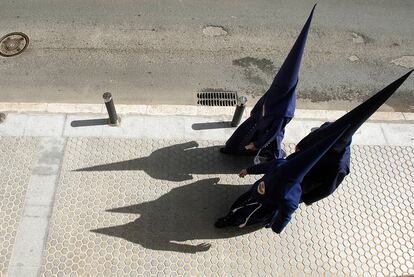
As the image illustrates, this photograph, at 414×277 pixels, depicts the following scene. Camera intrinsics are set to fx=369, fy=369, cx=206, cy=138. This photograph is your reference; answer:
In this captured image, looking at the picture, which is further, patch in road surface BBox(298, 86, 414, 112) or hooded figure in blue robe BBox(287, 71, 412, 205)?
patch in road surface BBox(298, 86, 414, 112)

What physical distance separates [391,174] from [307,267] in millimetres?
2414

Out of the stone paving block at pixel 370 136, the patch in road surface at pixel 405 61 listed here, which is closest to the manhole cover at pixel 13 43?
the stone paving block at pixel 370 136

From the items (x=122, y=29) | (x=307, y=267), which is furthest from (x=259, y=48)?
(x=307, y=267)

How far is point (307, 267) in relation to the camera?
17.8 feet

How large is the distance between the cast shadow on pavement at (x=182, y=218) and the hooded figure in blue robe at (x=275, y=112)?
83 centimetres

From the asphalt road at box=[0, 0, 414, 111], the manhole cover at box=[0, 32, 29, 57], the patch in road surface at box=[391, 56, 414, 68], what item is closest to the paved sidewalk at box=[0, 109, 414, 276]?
the asphalt road at box=[0, 0, 414, 111]

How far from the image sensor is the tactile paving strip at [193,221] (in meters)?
5.33

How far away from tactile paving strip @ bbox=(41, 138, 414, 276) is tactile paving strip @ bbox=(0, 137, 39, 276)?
1.82ft

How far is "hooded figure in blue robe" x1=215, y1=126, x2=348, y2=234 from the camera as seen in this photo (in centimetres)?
398

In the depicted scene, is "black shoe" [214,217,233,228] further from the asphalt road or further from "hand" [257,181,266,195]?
the asphalt road

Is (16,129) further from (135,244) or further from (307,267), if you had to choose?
A: (307,267)

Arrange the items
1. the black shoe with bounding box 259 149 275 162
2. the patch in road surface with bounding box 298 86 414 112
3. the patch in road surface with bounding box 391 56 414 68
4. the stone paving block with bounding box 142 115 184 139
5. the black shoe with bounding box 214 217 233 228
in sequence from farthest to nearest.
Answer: the patch in road surface with bounding box 391 56 414 68 → the patch in road surface with bounding box 298 86 414 112 → the stone paving block with bounding box 142 115 184 139 → the black shoe with bounding box 259 149 275 162 → the black shoe with bounding box 214 217 233 228

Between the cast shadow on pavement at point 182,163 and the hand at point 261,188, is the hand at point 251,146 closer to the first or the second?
the cast shadow on pavement at point 182,163

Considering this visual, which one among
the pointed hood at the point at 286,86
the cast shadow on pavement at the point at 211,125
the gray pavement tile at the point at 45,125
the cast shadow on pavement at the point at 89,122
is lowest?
the gray pavement tile at the point at 45,125
